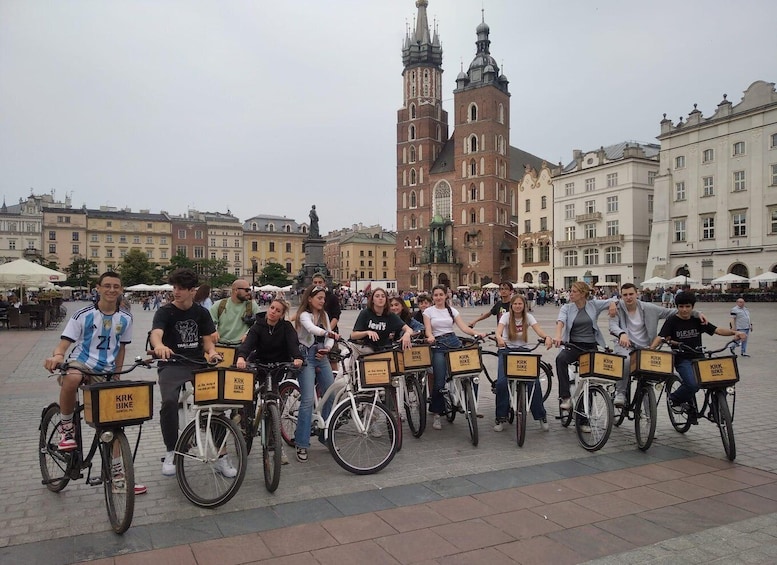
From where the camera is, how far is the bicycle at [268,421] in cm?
509

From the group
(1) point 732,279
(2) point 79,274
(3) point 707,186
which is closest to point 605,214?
(3) point 707,186

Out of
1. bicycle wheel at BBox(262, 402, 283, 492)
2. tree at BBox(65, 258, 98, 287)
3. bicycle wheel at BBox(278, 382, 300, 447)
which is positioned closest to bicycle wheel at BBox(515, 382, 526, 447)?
bicycle wheel at BBox(278, 382, 300, 447)

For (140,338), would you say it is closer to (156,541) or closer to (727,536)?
(156,541)

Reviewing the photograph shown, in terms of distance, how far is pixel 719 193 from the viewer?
48.3 meters

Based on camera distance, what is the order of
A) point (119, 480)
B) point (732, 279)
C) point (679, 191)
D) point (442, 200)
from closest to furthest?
point (119, 480)
point (732, 279)
point (679, 191)
point (442, 200)

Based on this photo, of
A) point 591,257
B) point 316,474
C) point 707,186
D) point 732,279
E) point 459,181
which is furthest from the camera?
point 459,181

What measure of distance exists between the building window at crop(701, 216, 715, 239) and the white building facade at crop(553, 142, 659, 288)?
8862 mm

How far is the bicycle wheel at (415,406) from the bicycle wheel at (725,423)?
123 inches

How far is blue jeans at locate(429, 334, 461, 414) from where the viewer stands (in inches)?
289

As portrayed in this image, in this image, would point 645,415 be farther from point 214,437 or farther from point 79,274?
point 79,274

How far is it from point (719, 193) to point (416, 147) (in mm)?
50925

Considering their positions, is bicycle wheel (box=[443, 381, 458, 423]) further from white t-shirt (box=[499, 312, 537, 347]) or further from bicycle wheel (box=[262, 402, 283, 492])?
bicycle wheel (box=[262, 402, 283, 492])

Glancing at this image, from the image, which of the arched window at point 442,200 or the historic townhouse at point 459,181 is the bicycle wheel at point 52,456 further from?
the arched window at point 442,200

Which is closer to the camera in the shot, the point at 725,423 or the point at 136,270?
the point at 725,423
